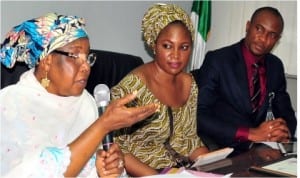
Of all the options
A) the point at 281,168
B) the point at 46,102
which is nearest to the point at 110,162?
the point at 46,102

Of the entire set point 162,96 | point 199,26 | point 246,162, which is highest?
point 199,26

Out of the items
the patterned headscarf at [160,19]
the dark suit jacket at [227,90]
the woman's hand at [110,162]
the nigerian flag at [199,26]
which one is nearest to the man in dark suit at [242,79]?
the dark suit jacket at [227,90]

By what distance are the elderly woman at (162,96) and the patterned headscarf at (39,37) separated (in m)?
0.46

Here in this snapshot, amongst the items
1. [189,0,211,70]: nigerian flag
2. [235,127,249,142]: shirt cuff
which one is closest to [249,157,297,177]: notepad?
[235,127,249,142]: shirt cuff

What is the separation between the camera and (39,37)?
145 centimetres

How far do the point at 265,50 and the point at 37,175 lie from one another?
1620mm

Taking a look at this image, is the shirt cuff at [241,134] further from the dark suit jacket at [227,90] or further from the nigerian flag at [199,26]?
the nigerian flag at [199,26]

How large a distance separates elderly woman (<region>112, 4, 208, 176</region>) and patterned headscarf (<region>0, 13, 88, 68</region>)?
1.51 ft

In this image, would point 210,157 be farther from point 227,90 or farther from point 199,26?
point 199,26

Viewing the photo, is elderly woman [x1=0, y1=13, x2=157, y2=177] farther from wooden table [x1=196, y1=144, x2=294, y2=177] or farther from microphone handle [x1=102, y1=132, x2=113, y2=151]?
wooden table [x1=196, y1=144, x2=294, y2=177]

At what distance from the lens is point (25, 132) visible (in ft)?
4.81

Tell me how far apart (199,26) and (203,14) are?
0.10m

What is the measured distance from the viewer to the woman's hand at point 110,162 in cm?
130

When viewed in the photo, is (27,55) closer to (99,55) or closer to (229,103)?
(99,55)
